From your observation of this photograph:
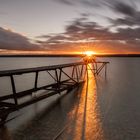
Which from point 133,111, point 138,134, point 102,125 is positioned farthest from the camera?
point 133,111

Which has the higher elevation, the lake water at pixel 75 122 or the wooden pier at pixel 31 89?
the wooden pier at pixel 31 89

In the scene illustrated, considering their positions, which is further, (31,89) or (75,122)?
(31,89)

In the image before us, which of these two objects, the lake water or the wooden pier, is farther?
the wooden pier

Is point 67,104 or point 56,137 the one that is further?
point 67,104

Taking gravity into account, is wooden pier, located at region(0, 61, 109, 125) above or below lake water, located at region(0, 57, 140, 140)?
above

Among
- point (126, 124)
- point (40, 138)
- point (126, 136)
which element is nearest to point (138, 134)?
point (126, 136)

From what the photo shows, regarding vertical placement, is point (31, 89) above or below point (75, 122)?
above

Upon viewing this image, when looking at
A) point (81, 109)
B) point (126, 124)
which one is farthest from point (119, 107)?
point (126, 124)

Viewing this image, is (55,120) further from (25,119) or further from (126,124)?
(126,124)

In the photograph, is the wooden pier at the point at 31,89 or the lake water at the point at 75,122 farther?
the wooden pier at the point at 31,89

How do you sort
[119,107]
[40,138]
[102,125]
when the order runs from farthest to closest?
[119,107], [102,125], [40,138]

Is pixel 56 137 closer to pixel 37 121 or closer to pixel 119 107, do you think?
pixel 37 121

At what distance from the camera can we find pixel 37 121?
1371 centimetres

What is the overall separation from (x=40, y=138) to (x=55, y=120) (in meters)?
3.04
